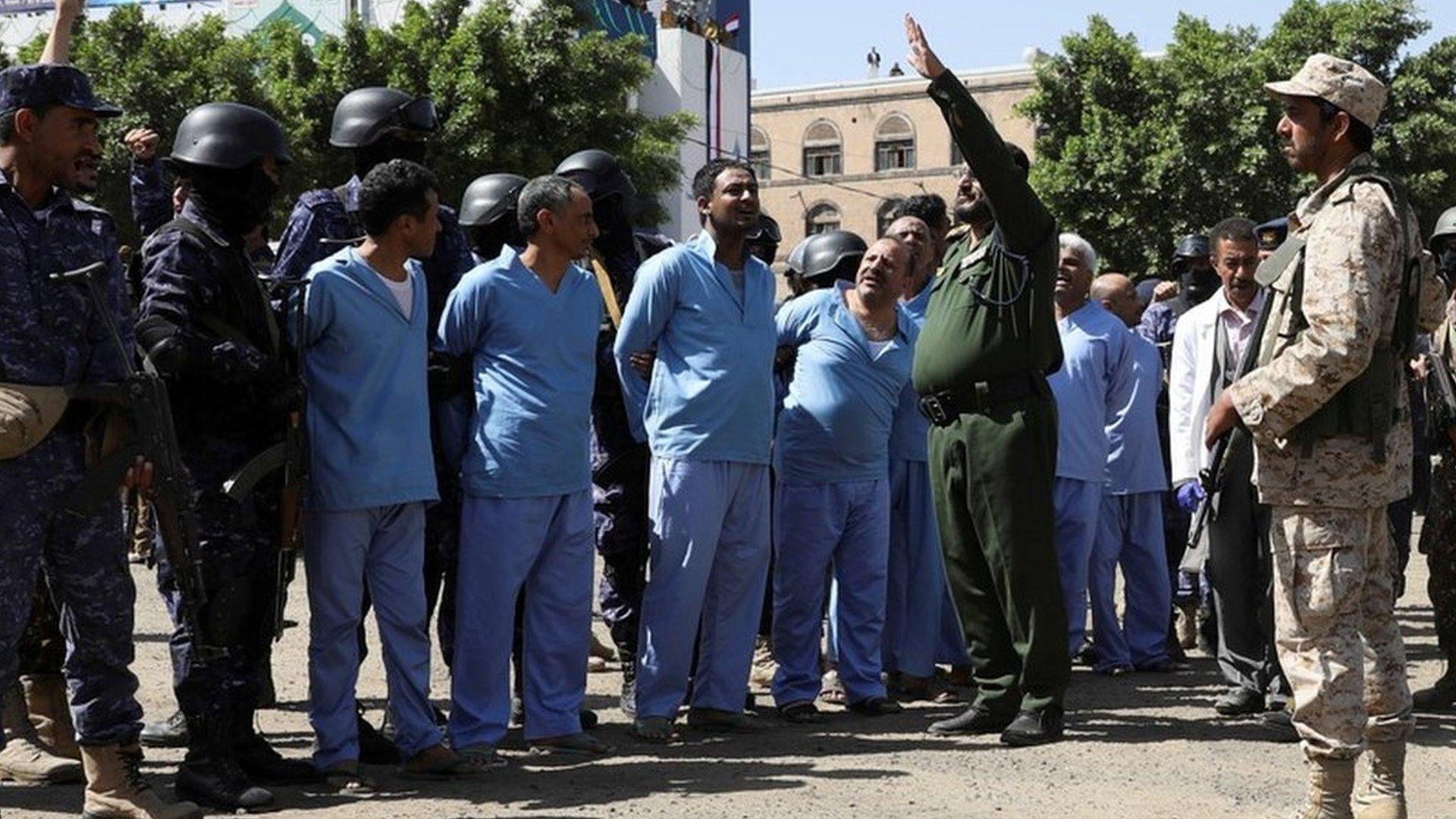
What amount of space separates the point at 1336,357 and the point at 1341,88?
2.76 feet

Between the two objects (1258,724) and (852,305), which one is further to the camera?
(852,305)

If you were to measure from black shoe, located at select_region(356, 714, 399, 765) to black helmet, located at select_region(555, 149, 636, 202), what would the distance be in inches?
100

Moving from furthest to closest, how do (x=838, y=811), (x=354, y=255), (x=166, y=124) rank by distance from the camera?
(x=166, y=124) < (x=354, y=255) < (x=838, y=811)

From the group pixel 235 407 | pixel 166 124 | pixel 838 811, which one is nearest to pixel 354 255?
pixel 235 407

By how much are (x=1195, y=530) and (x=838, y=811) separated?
2.37m

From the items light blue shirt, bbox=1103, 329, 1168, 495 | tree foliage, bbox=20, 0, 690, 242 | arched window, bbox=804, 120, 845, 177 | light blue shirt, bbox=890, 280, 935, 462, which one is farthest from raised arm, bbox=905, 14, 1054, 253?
arched window, bbox=804, 120, 845, 177

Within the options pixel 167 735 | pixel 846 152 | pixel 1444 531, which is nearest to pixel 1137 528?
pixel 1444 531

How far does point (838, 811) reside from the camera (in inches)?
245

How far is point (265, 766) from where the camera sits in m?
6.58

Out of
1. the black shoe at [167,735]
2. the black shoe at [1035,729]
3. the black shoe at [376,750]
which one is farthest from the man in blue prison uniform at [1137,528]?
the black shoe at [167,735]

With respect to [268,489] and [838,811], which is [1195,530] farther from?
[268,489]

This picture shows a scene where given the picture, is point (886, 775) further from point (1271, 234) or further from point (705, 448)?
point (1271, 234)

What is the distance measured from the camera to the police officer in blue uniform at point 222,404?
6.16 metres

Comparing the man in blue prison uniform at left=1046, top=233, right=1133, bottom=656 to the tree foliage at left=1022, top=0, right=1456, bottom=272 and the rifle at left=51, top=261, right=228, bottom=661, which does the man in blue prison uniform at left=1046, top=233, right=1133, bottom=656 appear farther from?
the tree foliage at left=1022, top=0, right=1456, bottom=272
